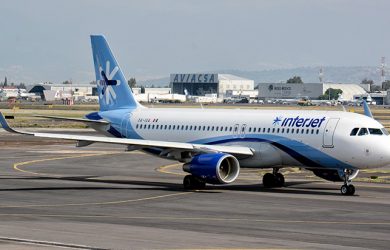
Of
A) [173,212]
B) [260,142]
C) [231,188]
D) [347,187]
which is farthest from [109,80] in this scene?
[173,212]

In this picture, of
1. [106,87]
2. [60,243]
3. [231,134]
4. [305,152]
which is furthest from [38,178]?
[60,243]

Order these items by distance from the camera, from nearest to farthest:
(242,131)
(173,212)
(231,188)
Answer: (173,212) → (231,188) → (242,131)

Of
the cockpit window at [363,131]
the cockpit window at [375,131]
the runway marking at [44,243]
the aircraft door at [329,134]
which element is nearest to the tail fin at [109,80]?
the aircraft door at [329,134]

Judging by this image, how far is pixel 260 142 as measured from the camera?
47438 mm

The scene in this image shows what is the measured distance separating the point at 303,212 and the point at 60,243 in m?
12.6

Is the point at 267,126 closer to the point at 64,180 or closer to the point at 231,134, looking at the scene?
the point at 231,134

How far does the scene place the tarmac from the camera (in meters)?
28.9

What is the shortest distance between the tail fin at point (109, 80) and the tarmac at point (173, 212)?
14.2ft

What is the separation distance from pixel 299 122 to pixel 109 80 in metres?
14.3

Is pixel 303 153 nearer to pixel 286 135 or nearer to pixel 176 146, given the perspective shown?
pixel 286 135

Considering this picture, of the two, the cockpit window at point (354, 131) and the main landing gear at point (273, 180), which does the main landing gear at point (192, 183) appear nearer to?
the main landing gear at point (273, 180)

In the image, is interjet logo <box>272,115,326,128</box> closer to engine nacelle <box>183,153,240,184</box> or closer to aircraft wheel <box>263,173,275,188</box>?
aircraft wheel <box>263,173,275,188</box>

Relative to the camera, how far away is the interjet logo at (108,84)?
184ft

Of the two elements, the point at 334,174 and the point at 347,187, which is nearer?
the point at 347,187
